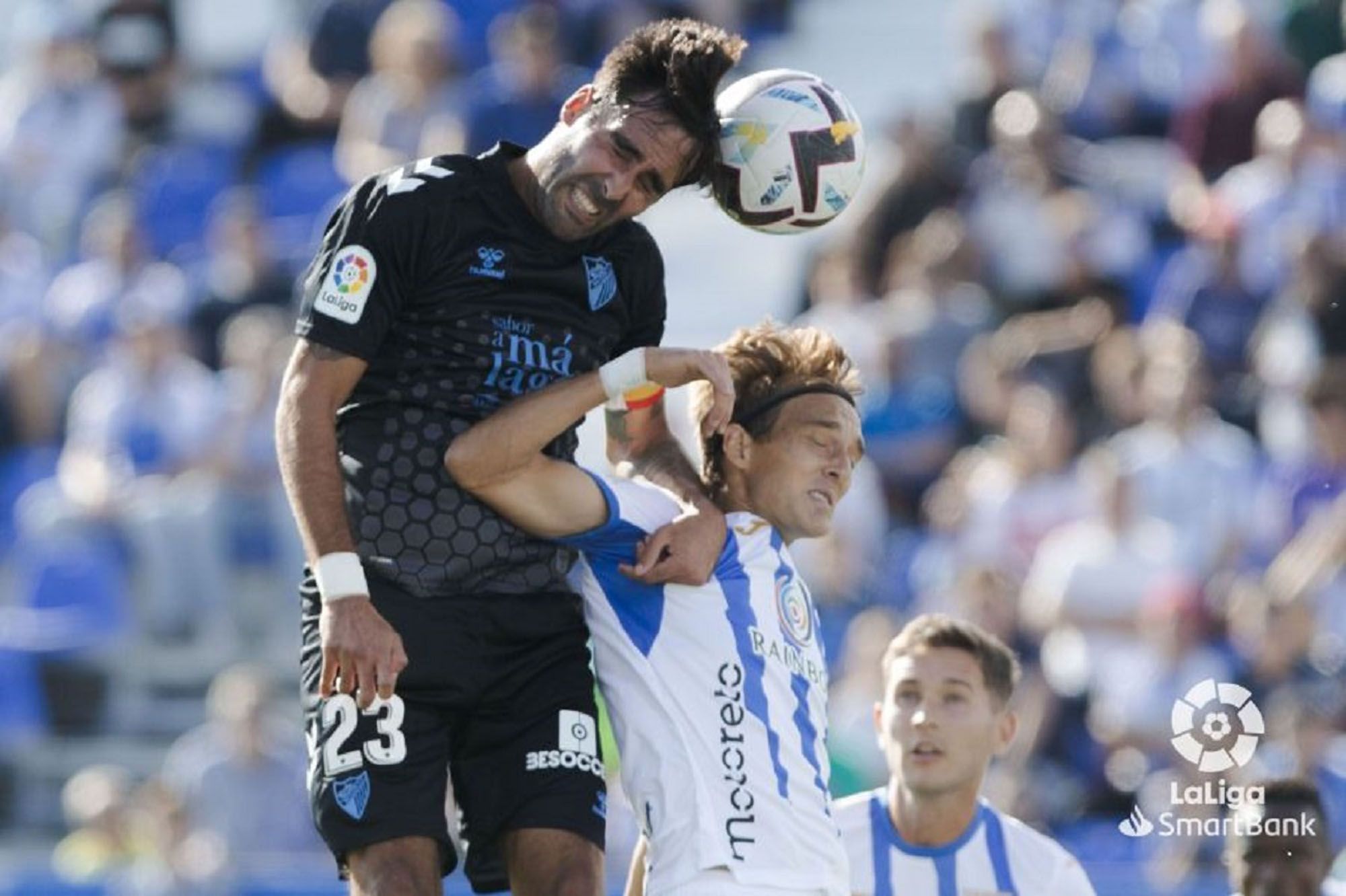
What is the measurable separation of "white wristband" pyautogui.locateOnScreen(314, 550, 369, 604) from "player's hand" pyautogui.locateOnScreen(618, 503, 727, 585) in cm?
66

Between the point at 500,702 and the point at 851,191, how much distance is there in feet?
4.92

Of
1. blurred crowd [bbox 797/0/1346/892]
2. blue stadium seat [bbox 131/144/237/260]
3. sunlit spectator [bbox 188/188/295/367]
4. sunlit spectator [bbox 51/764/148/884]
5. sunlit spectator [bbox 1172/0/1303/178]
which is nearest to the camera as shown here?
blurred crowd [bbox 797/0/1346/892]

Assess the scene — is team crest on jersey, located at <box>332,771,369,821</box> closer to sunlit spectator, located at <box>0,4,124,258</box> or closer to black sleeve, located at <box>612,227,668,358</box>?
black sleeve, located at <box>612,227,668,358</box>

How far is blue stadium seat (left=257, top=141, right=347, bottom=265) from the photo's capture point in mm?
15453

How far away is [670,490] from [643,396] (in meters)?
0.23

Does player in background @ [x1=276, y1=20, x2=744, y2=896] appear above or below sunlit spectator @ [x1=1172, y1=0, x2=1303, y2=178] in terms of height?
below

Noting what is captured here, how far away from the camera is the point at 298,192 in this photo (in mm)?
15836

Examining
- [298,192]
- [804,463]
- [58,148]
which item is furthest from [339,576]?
[58,148]

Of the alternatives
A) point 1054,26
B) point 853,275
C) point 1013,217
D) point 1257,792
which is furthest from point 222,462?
point 1257,792

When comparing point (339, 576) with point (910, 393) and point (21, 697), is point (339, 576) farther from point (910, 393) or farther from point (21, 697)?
point (21, 697)

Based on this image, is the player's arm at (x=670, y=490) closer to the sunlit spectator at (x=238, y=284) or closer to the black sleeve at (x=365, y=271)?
the black sleeve at (x=365, y=271)

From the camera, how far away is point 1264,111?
529 inches

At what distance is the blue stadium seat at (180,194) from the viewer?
52.9ft

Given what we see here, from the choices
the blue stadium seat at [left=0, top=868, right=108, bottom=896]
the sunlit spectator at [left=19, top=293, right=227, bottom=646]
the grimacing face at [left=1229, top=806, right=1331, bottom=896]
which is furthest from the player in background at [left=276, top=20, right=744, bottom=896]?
the sunlit spectator at [left=19, top=293, right=227, bottom=646]
